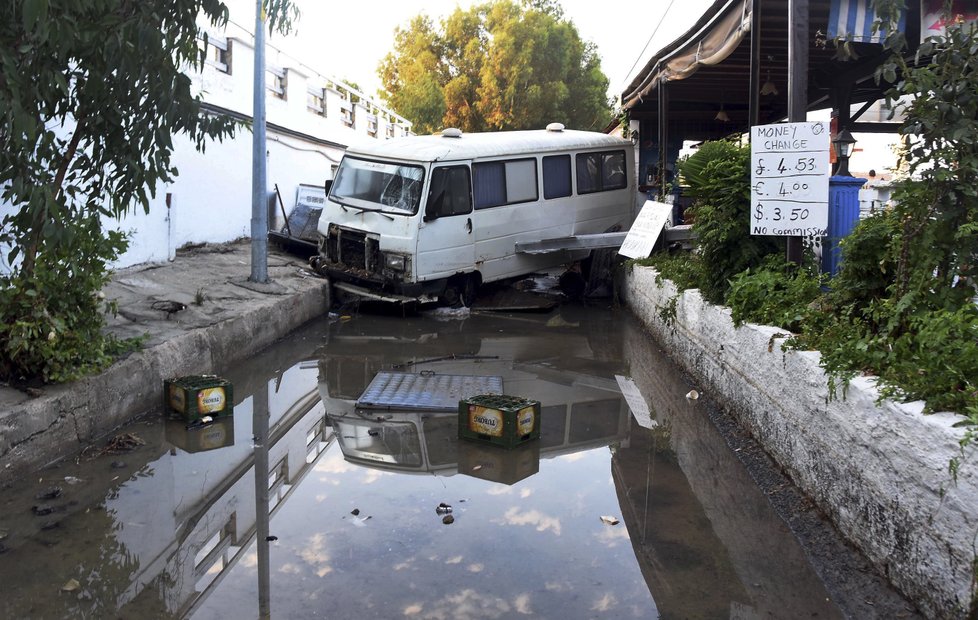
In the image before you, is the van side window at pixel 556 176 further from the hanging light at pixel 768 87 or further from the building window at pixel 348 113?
the building window at pixel 348 113

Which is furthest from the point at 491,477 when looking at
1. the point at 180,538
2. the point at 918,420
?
the point at 918,420

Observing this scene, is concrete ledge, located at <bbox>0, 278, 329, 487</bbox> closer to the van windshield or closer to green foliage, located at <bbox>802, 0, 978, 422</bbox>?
the van windshield

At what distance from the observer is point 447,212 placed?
37.7 feet

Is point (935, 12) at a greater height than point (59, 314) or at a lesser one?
greater

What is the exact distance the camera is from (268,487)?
4961mm

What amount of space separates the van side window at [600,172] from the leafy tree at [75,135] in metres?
8.29

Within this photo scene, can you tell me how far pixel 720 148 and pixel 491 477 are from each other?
410 centimetres

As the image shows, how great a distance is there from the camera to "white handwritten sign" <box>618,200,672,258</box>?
36.5ft

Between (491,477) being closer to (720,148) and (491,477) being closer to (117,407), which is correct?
(117,407)

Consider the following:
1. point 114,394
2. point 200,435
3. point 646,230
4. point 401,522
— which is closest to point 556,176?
point 646,230

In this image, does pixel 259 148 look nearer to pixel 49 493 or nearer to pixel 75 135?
pixel 75 135

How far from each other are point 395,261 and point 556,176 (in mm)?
3406

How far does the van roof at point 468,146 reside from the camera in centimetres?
1154

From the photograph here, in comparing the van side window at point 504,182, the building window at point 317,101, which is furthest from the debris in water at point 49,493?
the building window at point 317,101
